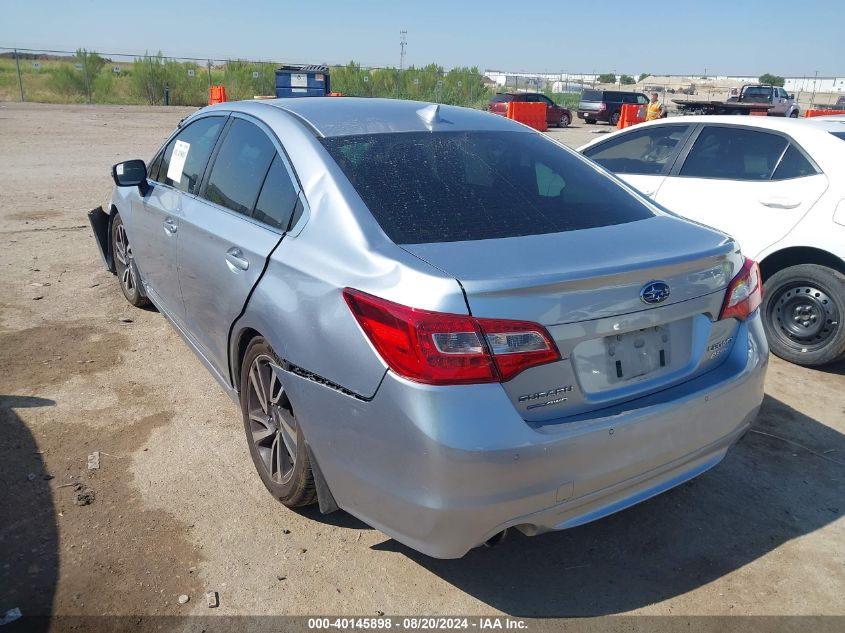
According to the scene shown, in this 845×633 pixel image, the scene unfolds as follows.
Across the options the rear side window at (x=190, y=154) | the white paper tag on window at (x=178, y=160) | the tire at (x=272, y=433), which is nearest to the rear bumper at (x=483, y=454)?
the tire at (x=272, y=433)

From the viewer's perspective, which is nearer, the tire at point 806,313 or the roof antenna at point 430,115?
the roof antenna at point 430,115

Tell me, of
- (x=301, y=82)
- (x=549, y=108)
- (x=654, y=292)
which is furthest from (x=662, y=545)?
(x=549, y=108)

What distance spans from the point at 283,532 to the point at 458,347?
4.64 ft

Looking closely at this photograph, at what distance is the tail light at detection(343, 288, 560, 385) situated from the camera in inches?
86.1

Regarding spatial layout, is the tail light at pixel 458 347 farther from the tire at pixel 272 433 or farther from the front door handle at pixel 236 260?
the front door handle at pixel 236 260

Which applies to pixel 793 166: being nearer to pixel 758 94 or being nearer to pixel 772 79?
pixel 758 94

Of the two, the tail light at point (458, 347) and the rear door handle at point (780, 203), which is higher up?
the rear door handle at point (780, 203)

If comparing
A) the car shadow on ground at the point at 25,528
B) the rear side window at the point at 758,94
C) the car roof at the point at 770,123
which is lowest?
the car shadow on ground at the point at 25,528

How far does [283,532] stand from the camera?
3.07 meters

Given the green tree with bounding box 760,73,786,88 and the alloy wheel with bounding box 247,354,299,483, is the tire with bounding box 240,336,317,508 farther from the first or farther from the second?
the green tree with bounding box 760,73,786,88

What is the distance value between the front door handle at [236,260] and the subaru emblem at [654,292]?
5.43 ft

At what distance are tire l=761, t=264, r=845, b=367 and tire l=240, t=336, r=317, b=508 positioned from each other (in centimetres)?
381

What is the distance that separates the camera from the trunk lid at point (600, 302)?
2.26 meters

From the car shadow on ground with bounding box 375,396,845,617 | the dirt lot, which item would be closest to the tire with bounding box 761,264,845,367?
the dirt lot
